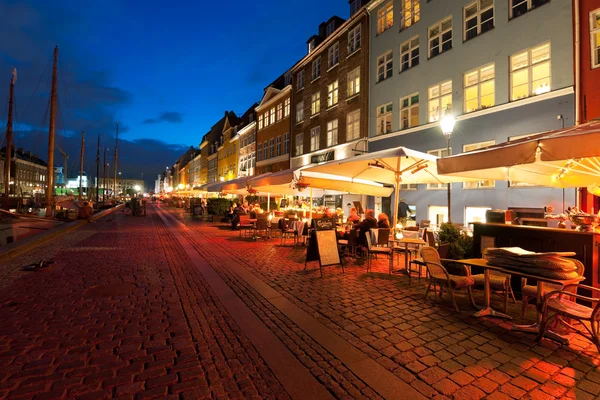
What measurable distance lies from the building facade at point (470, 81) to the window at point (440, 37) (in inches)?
2.0

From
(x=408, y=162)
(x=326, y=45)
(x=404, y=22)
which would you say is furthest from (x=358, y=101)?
(x=408, y=162)

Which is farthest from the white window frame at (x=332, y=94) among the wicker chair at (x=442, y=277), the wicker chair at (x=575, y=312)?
the wicker chair at (x=575, y=312)

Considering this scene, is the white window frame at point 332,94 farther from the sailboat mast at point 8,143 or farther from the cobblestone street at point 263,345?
the sailboat mast at point 8,143

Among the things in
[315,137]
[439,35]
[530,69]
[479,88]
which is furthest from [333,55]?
[530,69]

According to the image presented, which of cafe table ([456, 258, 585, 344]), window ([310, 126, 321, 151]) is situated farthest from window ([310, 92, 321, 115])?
cafe table ([456, 258, 585, 344])

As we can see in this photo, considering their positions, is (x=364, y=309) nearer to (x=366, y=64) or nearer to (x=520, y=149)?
(x=520, y=149)

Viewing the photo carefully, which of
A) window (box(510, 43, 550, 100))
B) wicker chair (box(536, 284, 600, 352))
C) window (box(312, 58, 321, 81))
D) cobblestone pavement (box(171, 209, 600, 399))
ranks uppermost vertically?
window (box(312, 58, 321, 81))

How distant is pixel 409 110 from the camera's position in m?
17.5

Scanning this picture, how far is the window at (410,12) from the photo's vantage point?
17062 mm

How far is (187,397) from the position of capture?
281 centimetres

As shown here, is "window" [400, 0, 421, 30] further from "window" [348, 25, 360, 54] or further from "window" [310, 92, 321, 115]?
"window" [310, 92, 321, 115]

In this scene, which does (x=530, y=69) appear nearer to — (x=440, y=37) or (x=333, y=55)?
(x=440, y=37)

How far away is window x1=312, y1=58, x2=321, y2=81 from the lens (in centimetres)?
2653

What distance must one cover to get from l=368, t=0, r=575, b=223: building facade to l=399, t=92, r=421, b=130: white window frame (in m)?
0.06
